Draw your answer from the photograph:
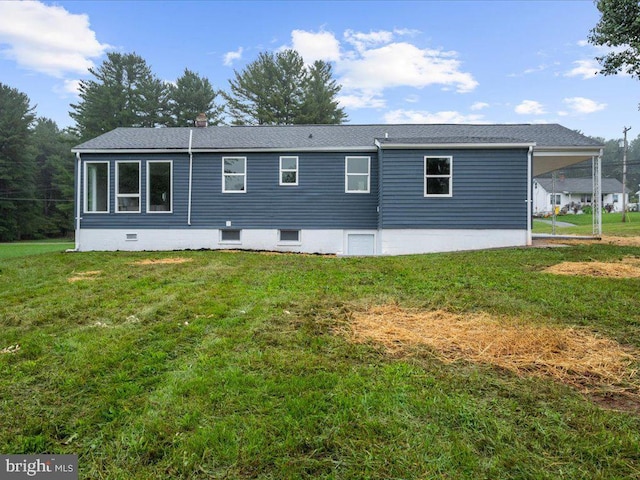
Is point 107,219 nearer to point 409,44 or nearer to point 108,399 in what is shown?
point 108,399

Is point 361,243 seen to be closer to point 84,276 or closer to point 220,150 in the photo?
point 220,150

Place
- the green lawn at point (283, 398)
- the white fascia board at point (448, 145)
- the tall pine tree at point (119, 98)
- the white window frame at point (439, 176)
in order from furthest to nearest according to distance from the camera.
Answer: the tall pine tree at point (119, 98) < the white window frame at point (439, 176) < the white fascia board at point (448, 145) < the green lawn at point (283, 398)

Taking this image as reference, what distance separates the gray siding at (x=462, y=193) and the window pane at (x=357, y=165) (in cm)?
115

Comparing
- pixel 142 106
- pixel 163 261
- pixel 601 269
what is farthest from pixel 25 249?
pixel 601 269

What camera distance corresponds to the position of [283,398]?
2.35 metres

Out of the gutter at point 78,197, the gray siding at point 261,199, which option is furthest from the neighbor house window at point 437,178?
the gutter at point 78,197

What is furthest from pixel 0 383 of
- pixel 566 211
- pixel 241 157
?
pixel 566 211

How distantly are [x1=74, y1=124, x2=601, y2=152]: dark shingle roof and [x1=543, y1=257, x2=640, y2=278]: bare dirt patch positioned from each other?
504 centimetres

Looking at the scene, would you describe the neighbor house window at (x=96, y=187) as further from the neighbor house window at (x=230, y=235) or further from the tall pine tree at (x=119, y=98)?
the tall pine tree at (x=119, y=98)

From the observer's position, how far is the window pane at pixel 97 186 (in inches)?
504

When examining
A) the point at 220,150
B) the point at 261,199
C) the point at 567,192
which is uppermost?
the point at 567,192

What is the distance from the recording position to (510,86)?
18406mm

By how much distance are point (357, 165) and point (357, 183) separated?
590 mm

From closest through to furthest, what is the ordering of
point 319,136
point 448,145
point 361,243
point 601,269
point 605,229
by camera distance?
point 601,269 → point 448,145 → point 361,243 → point 319,136 → point 605,229
